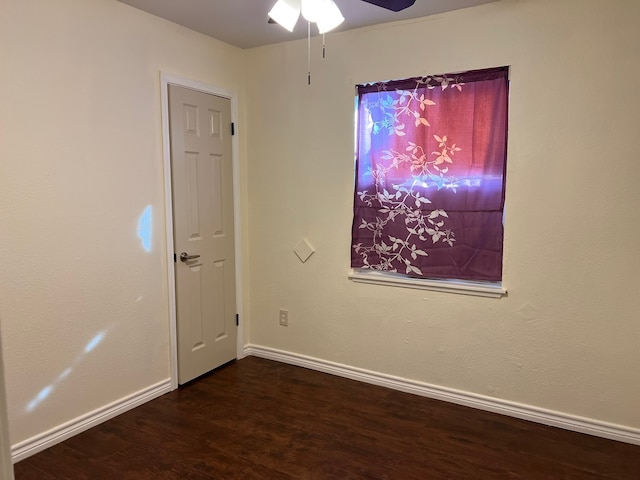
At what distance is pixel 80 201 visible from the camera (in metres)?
2.60

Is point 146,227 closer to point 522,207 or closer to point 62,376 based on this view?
point 62,376

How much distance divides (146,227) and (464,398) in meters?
2.36

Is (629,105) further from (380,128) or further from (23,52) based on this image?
(23,52)

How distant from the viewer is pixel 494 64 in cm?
277

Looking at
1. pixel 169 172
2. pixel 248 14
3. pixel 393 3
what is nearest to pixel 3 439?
pixel 393 3

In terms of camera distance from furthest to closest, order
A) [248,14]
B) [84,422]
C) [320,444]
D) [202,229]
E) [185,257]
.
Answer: [202,229]
[185,257]
[248,14]
[84,422]
[320,444]

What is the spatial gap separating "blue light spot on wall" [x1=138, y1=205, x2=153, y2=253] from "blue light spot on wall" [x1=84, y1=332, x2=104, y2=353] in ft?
1.93

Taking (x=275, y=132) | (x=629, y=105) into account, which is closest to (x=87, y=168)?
(x=275, y=132)

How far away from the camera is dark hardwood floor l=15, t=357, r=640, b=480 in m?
2.35

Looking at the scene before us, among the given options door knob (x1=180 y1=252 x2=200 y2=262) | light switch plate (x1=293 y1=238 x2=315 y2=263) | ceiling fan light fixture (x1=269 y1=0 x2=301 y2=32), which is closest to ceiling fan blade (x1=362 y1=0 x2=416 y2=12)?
ceiling fan light fixture (x1=269 y1=0 x2=301 y2=32)

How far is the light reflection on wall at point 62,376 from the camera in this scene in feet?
8.04

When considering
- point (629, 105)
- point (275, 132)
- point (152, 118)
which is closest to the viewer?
point (629, 105)

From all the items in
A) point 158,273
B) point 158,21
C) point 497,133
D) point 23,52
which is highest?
point 158,21

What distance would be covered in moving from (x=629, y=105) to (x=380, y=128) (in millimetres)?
1416
